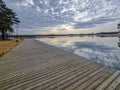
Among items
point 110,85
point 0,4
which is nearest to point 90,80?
point 110,85

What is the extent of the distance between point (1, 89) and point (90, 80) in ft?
12.5

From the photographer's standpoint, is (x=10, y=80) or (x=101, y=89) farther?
(x=10, y=80)

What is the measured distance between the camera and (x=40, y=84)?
7.05 meters

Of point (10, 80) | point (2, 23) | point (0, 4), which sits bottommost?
point (10, 80)

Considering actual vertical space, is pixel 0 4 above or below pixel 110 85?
above

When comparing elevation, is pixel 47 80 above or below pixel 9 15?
below

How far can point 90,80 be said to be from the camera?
25.3ft

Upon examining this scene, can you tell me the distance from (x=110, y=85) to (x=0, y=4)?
5729cm

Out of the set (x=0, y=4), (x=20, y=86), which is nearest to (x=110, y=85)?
(x=20, y=86)

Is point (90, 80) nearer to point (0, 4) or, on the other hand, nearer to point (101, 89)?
point (101, 89)

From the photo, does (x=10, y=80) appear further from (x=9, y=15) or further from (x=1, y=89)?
(x=9, y=15)

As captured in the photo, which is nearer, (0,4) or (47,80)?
(47,80)

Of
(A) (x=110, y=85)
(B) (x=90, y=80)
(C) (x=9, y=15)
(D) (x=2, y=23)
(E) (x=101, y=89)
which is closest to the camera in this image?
(E) (x=101, y=89)

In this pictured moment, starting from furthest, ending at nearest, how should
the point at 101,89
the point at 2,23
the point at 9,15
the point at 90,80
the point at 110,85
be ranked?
the point at 9,15
the point at 2,23
the point at 90,80
the point at 110,85
the point at 101,89
